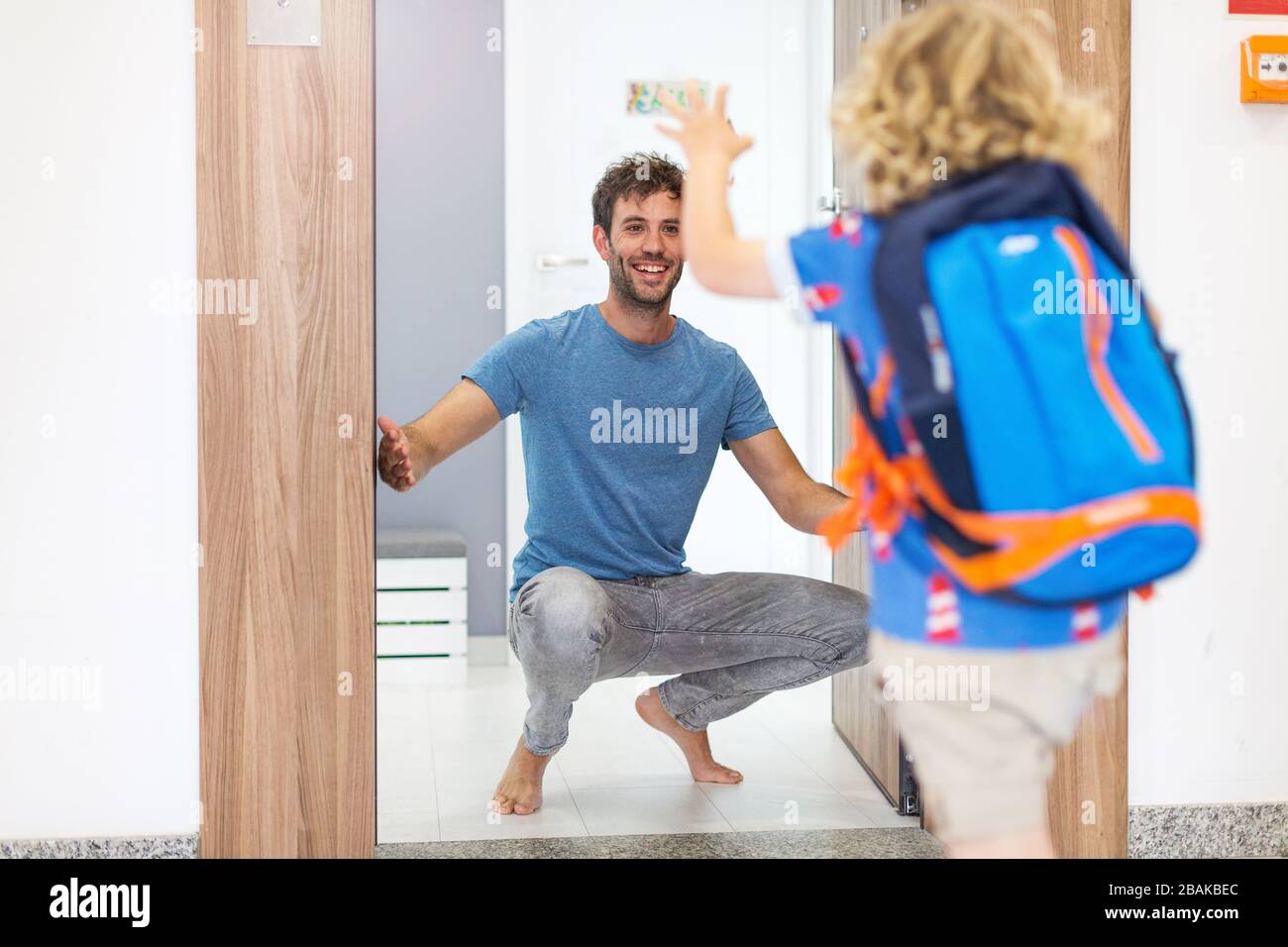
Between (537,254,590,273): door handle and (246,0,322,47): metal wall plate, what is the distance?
174 cm

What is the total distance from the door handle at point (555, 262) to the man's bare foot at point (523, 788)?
1.68 metres

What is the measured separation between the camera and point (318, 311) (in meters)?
2.09

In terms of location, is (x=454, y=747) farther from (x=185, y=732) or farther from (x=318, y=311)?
(x=318, y=311)

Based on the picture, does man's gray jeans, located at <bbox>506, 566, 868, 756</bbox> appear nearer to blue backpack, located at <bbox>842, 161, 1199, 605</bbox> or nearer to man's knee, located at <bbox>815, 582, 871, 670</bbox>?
man's knee, located at <bbox>815, 582, 871, 670</bbox>

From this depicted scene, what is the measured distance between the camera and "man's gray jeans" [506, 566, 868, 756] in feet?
7.49

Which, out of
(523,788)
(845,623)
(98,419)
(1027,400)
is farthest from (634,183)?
(1027,400)

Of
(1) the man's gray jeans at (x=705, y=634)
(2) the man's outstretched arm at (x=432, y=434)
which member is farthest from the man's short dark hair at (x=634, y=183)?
(1) the man's gray jeans at (x=705, y=634)

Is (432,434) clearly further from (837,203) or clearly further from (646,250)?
(837,203)

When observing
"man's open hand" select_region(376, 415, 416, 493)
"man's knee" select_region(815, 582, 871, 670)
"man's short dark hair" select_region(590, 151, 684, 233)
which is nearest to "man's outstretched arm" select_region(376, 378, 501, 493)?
"man's open hand" select_region(376, 415, 416, 493)

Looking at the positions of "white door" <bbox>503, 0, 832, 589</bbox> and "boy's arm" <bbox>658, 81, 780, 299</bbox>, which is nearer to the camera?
"boy's arm" <bbox>658, 81, 780, 299</bbox>

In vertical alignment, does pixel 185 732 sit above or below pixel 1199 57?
below
